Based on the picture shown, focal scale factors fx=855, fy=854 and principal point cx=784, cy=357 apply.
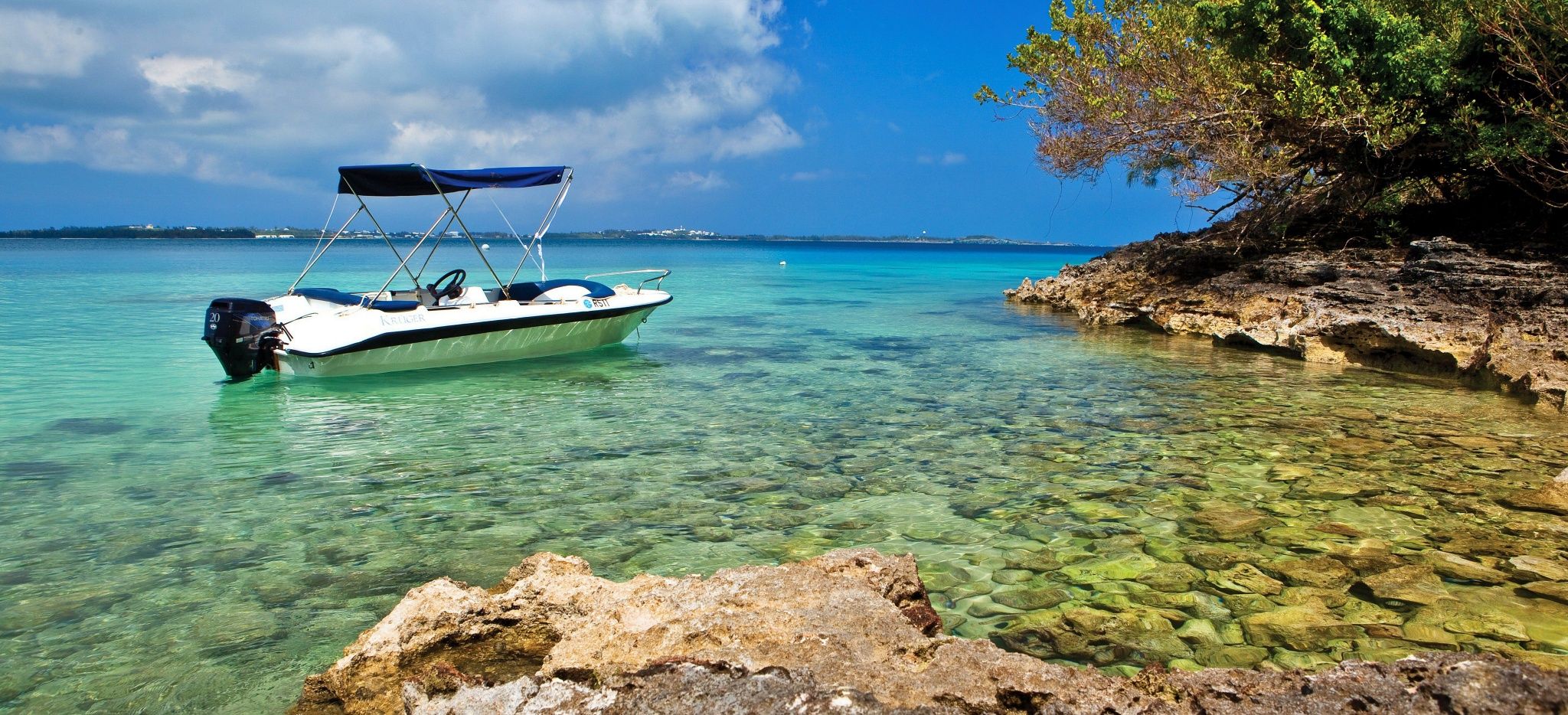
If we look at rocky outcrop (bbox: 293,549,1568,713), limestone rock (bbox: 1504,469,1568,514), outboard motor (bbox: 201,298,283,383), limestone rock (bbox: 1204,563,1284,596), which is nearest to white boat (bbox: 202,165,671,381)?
outboard motor (bbox: 201,298,283,383)

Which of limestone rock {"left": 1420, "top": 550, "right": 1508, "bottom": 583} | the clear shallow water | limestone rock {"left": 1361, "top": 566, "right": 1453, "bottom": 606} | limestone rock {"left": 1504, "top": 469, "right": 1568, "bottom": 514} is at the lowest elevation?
the clear shallow water

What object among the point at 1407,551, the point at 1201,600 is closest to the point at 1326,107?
the point at 1407,551

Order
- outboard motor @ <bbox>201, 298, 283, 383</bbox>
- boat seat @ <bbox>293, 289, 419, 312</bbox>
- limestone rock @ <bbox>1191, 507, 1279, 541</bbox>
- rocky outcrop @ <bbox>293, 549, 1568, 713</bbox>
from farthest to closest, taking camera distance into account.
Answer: boat seat @ <bbox>293, 289, 419, 312</bbox> < outboard motor @ <bbox>201, 298, 283, 383</bbox> < limestone rock @ <bbox>1191, 507, 1279, 541</bbox> < rocky outcrop @ <bbox>293, 549, 1568, 713</bbox>

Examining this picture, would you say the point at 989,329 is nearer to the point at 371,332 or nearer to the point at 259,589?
the point at 371,332

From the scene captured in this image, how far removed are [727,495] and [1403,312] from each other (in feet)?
32.2

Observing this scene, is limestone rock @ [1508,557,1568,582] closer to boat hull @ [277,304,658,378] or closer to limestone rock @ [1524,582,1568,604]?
limestone rock @ [1524,582,1568,604]

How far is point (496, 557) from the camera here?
4695 millimetres

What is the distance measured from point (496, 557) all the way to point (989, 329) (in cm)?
1382

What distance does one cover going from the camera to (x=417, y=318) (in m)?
10.8

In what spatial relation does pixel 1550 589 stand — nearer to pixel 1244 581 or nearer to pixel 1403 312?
pixel 1244 581

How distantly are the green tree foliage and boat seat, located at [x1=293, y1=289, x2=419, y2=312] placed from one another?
1187cm

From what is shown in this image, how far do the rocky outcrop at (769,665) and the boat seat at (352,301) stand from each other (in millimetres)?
8426

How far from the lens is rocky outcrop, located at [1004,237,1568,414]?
921cm

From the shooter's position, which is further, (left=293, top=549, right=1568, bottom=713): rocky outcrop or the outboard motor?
the outboard motor
